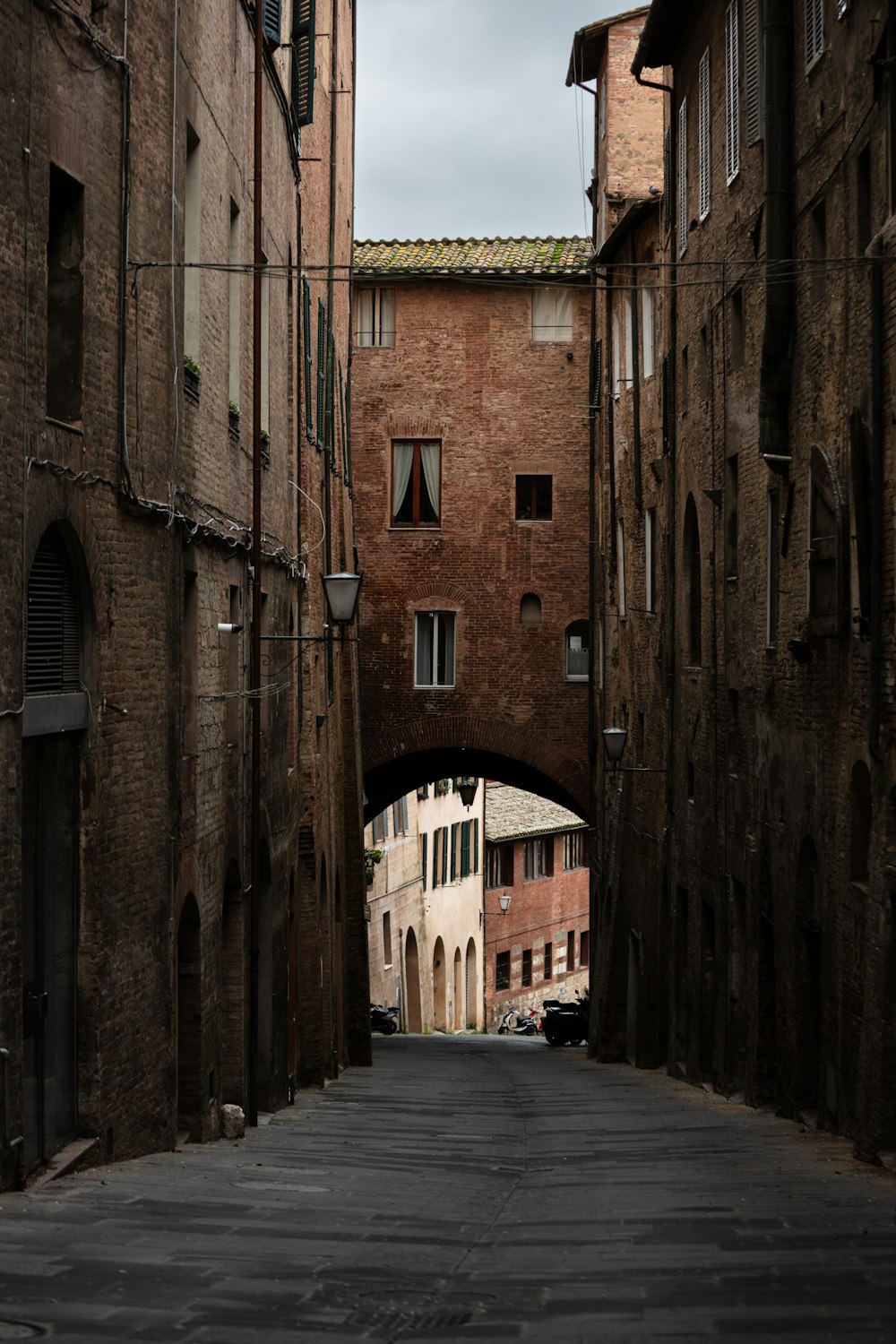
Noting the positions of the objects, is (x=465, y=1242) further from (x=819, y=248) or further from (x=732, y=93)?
(x=732, y=93)

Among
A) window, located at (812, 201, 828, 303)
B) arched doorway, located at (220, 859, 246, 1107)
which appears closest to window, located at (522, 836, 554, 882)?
arched doorway, located at (220, 859, 246, 1107)

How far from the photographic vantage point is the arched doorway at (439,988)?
158ft

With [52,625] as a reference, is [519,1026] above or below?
below

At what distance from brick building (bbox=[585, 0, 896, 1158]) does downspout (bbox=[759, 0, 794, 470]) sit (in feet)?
0.08

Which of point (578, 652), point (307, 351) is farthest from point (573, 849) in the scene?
point (307, 351)

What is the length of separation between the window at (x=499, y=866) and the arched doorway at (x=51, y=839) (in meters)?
42.5

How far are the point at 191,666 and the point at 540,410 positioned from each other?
18.7 m

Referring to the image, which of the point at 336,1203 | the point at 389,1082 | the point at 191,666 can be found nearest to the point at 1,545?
the point at 336,1203

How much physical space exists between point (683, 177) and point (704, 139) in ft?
5.44

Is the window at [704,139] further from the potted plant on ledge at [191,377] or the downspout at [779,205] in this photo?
the potted plant on ledge at [191,377]

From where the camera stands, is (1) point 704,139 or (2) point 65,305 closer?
(2) point 65,305

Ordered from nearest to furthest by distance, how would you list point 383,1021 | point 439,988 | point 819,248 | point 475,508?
point 819,248 < point 475,508 < point 383,1021 < point 439,988

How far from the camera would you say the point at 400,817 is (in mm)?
43406

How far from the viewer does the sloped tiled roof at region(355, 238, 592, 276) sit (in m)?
32.2
